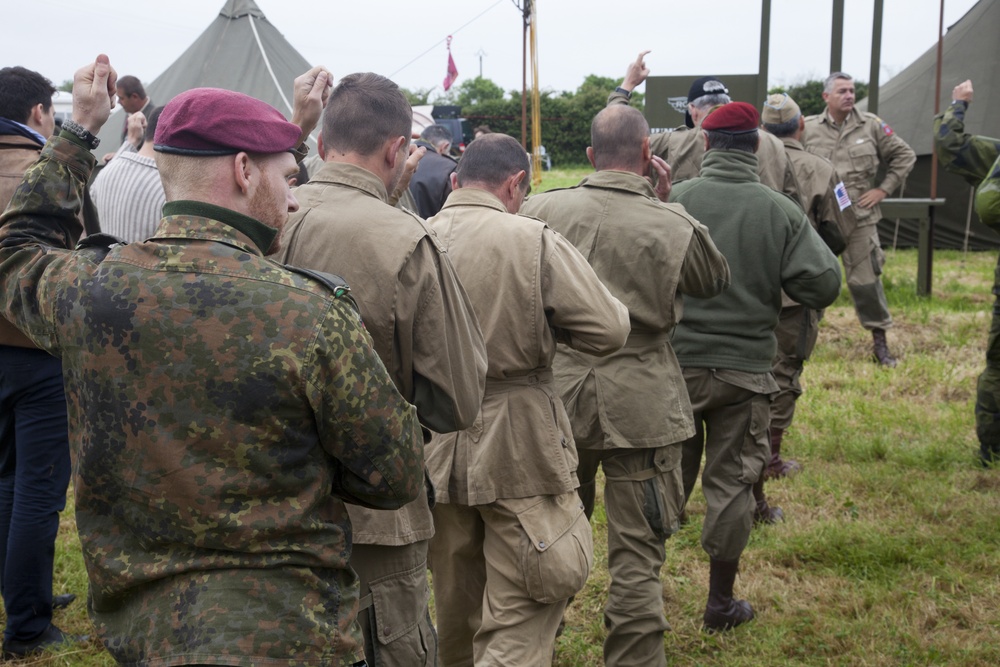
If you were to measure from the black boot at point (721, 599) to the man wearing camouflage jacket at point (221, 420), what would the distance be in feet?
7.96

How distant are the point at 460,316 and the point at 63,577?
9.95 feet

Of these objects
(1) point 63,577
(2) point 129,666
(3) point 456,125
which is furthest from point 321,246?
(3) point 456,125

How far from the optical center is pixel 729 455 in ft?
13.3

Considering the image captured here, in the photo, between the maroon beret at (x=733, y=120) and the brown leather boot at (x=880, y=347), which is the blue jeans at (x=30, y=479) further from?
the brown leather boot at (x=880, y=347)

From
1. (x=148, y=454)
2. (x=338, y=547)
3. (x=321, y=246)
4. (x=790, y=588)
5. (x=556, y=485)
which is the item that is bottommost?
(x=790, y=588)

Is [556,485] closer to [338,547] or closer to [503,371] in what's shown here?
[503,371]

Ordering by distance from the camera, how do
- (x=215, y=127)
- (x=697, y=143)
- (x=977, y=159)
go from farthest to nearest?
1. (x=697, y=143)
2. (x=977, y=159)
3. (x=215, y=127)

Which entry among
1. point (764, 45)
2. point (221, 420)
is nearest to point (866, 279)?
point (764, 45)

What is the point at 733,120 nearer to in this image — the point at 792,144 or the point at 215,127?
the point at 792,144

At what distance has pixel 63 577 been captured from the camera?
14.7 feet

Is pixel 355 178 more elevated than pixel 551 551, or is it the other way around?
pixel 355 178

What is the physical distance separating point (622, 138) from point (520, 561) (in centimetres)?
156

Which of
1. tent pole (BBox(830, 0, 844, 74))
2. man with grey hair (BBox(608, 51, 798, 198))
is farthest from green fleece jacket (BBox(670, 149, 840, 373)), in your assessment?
tent pole (BBox(830, 0, 844, 74))

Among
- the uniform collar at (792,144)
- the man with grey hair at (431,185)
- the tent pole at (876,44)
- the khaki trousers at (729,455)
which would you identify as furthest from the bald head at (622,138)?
the tent pole at (876,44)
